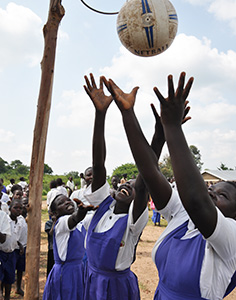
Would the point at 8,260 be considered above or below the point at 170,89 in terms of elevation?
below

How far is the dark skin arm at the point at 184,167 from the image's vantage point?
51.7 inches

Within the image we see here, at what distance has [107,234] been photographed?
2717 millimetres

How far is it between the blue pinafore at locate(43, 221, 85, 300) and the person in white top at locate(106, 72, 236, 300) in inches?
73.1

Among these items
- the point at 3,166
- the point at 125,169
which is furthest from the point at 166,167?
the point at 3,166

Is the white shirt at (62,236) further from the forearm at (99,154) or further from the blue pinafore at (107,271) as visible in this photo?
the forearm at (99,154)

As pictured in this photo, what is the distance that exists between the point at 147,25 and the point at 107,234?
1844 millimetres

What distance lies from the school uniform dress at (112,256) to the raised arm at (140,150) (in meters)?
0.87

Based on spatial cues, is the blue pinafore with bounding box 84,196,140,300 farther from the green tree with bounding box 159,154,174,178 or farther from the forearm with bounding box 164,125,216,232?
the green tree with bounding box 159,154,174,178

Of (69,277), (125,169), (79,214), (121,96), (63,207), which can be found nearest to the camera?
(121,96)

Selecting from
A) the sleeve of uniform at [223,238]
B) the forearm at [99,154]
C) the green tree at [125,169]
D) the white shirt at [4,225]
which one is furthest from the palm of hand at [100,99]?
the green tree at [125,169]

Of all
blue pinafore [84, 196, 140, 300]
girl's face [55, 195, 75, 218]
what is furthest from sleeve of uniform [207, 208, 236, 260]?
girl's face [55, 195, 75, 218]

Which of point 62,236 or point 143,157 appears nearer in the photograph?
point 143,157

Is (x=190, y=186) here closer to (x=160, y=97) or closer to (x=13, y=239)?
(x=160, y=97)

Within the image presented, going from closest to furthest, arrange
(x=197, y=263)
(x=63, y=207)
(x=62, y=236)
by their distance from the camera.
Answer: (x=197, y=263) < (x=62, y=236) < (x=63, y=207)
